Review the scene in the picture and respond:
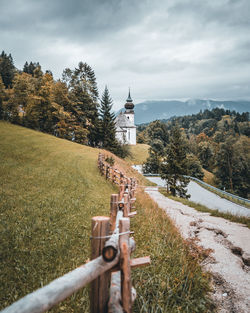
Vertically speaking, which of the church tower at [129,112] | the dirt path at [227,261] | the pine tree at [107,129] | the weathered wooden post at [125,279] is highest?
the church tower at [129,112]

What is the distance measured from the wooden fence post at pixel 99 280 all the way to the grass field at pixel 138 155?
5145 cm

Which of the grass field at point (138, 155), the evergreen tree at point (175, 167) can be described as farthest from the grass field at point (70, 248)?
the grass field at point (138, 155)

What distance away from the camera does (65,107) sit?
40562mm

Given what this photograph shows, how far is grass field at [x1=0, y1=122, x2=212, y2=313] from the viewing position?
143 inches

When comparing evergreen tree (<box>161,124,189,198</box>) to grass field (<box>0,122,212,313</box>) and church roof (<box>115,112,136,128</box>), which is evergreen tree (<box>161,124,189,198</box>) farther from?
church roof (<box>115,112,136,128</box>)

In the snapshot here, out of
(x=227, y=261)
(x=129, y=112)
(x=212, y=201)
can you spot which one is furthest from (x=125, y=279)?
(x=129, y=112)

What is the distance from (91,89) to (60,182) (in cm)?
3372

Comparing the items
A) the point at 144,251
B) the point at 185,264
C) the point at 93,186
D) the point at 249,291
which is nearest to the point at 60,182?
the point at 93,186

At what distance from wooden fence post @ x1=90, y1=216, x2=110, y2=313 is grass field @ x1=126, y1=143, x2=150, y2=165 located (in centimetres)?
5145

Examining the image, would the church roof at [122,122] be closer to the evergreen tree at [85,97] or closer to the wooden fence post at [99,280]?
the evergreen tree at [85,97]

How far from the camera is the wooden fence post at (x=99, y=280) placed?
1.96 m

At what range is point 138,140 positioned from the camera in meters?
84.1

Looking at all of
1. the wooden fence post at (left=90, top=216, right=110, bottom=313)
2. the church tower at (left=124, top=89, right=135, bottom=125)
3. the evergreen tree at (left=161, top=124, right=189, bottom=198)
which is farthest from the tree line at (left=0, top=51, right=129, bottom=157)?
the wooden fence post at (left=90, top=216, right=110, bottom=313)

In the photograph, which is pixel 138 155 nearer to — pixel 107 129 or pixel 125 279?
pixel 107 129
